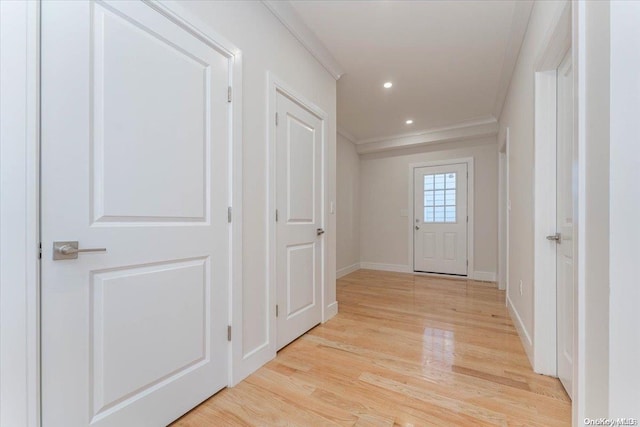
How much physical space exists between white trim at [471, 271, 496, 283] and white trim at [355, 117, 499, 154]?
7.44ft

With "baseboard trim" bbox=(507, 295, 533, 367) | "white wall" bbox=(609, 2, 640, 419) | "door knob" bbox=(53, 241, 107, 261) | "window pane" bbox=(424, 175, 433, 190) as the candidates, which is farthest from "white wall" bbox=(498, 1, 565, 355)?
"door knob" bbox=(53, 241, 107, 261)

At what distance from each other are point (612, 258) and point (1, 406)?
200 cm

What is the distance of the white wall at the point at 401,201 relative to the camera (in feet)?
14.7

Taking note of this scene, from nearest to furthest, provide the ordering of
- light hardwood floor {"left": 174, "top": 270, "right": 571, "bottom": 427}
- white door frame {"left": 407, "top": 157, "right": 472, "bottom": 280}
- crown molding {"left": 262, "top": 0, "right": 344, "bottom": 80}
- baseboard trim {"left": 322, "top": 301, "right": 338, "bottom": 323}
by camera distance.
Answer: light hardwood floor {"left": 174, "top": 270, "right": 571, "bottom": 427}, crown molding {"left": 262, "top": 0, "right": 344, "bottom": 80}, baseboard trim {"left": 322, "top": 301, "right": 338, "bottom": 323}, white door frame {"left": 407, "top": 157, "right": 472, "bottom": 280}

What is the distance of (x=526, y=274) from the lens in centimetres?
209

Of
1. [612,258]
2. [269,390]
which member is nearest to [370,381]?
[269,390]

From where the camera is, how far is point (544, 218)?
5.82ft

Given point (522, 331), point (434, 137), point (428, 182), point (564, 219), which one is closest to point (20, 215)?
point (564, 219)

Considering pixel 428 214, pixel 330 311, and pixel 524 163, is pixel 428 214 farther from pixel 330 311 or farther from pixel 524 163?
pixel 330 311

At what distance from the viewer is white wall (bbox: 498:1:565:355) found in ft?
6.07

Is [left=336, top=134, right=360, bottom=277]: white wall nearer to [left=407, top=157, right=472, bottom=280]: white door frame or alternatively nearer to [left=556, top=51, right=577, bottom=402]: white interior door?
[left=407, top=157, right=472, bottom=280]: white door frame

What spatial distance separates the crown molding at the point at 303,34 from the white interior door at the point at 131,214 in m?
0.74

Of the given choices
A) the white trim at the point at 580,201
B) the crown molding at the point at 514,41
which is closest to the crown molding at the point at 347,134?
the crown molding at the point at 514,41

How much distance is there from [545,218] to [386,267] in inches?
146
